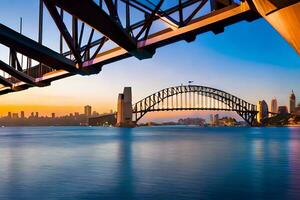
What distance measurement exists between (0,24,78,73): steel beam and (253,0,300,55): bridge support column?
42.3 ft

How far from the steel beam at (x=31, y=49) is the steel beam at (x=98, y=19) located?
494 centimetres

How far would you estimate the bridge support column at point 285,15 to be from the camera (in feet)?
25.4

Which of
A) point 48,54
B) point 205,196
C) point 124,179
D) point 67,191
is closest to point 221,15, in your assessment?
point 205,196

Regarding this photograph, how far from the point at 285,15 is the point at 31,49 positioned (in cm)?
1461

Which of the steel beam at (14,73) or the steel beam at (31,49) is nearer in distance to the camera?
the steel beam at (31,49)

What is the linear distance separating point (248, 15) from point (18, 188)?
52.4 feet

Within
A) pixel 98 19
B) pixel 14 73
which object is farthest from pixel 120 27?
pixel 14 73

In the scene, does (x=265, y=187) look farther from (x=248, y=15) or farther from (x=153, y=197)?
(x=248, y=15)

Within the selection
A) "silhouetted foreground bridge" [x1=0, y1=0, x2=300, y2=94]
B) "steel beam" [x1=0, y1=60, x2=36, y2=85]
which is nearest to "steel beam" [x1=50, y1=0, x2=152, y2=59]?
"silhouetted foreground bridge" [x1=0, y1=0, x2=300, y2=94]

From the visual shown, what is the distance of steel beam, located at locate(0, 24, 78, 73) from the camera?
58.1 ft

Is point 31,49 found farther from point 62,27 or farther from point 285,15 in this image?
point 285,15

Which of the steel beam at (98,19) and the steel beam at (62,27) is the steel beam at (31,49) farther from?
the steel beam at (98,19)

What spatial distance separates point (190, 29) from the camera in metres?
14.6

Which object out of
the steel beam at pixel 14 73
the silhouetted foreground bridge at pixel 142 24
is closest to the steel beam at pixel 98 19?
the silhouetted foreground bridge at pixel 142 24
